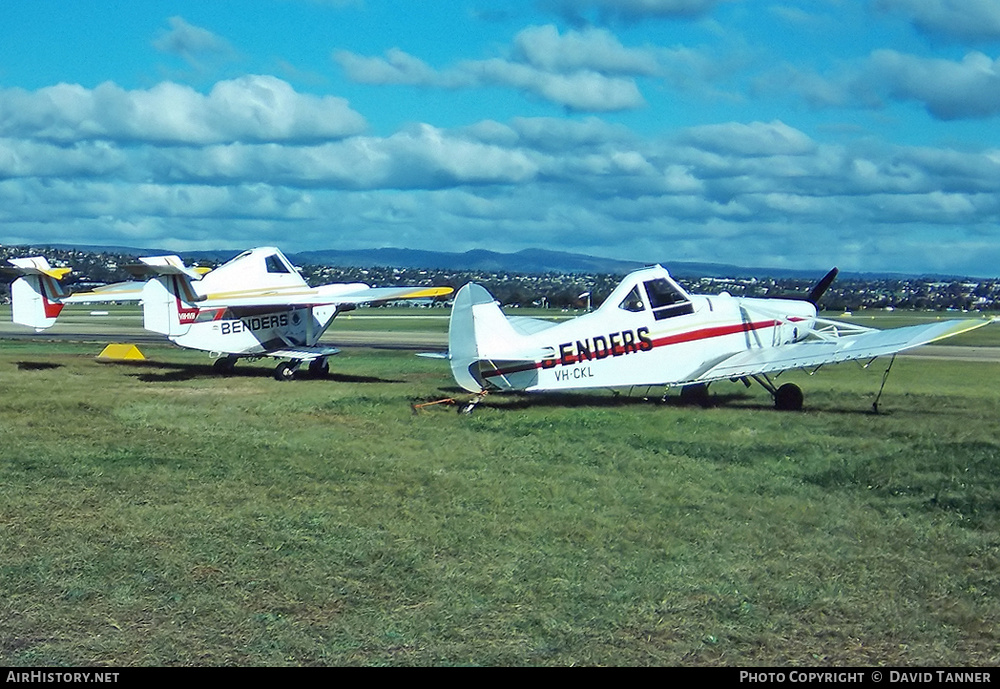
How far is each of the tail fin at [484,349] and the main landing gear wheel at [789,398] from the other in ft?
13.5

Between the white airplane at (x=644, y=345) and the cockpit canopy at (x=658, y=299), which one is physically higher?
the cockpit canopy at (x=658, y=299)

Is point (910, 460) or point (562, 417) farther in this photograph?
point (562, 417)

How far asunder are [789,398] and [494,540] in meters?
10.2

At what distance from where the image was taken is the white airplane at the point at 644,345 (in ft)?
51.6

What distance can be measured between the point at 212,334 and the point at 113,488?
45.2 ft

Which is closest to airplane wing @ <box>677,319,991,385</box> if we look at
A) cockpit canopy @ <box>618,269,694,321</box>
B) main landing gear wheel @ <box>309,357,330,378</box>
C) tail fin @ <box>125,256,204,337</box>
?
cockpit canopy @ <box>618,269,694,321</box>

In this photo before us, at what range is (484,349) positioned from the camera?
618 inches

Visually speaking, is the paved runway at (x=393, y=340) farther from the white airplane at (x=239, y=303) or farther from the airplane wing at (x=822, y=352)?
the airplane wing at (x=822, y=352)

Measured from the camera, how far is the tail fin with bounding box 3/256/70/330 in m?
24.7

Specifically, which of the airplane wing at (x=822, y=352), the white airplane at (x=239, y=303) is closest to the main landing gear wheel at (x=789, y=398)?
the airplane wing at (x=822, y=352)

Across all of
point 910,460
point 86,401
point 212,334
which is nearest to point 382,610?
point 910,460

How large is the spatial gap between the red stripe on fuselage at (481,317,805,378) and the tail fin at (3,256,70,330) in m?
14.2

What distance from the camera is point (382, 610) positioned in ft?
19.1

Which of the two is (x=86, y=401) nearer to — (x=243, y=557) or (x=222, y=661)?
(x=243, y=557)
